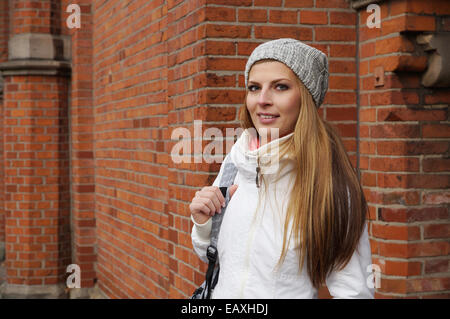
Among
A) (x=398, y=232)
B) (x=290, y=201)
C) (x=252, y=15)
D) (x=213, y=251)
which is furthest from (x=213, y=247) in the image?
(x=252, y=15)

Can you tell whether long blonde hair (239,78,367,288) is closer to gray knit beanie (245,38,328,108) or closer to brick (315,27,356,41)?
gray knit beanie (245,38,328,108)

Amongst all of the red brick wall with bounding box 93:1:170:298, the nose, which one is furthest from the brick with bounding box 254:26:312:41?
the nose

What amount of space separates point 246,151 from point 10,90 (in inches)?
235

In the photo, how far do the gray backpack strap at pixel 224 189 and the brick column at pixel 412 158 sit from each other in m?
1.29

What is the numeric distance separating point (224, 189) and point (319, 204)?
0.40 meters

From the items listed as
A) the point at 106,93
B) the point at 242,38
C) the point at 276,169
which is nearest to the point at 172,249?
the point at 242,38

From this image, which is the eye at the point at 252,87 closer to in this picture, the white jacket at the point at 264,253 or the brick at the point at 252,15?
the white jacket at the point at 264,253

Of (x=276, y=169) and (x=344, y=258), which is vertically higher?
(x=276, y=169)

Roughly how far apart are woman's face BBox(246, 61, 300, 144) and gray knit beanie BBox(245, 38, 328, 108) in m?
0.03

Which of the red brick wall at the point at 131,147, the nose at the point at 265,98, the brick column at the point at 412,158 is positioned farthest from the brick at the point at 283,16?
the nose at the point at 265,98

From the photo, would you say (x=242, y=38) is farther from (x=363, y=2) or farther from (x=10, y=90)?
(x=10, y=90)

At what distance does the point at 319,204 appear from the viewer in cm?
200

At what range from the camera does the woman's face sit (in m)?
2.09
